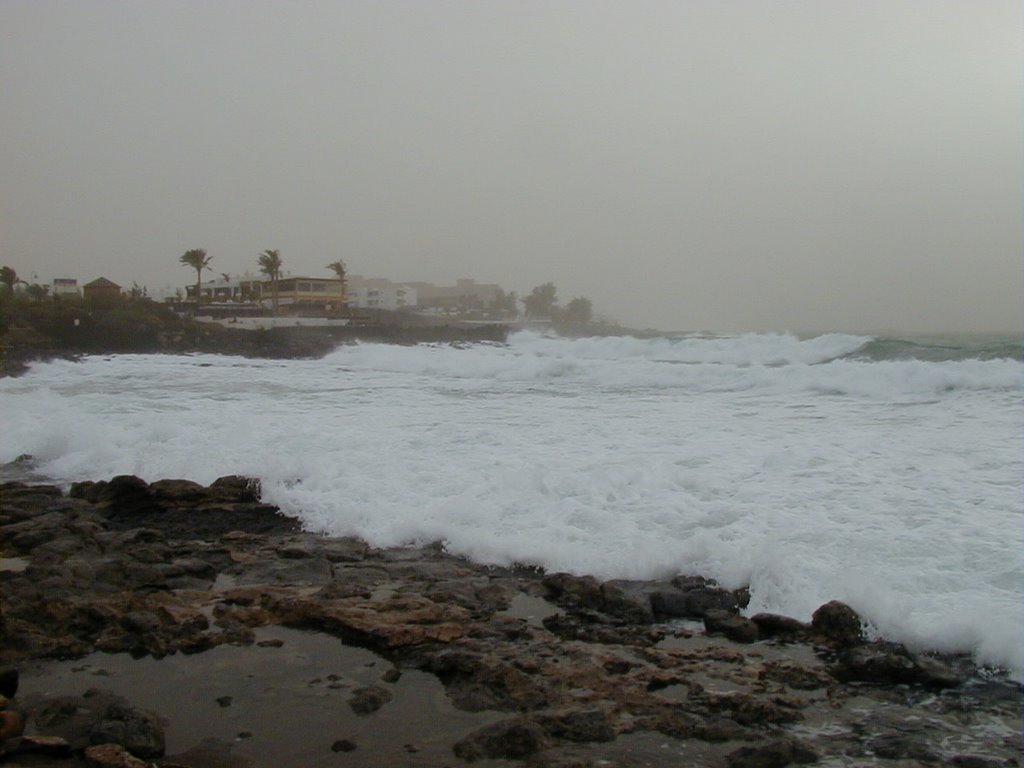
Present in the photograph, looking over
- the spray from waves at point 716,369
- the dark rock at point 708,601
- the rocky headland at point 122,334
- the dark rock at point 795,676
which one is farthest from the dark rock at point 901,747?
the rocky headland at point 122,334

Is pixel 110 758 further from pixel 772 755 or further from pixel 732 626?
pixel 732 626

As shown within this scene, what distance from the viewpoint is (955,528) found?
689 centimetres

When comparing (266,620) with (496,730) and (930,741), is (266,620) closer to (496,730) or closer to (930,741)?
(496,730)

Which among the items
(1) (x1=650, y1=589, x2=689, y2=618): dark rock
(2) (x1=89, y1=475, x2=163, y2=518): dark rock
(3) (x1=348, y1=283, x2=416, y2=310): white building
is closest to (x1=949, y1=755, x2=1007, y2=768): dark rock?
(1) (x1=650, y1=589, x2=689, y2=618): dark rock

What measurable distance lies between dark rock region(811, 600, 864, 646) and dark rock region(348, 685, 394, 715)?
292cm

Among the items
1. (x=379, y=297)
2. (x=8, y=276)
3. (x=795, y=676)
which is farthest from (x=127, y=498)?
(x=379, y=297)

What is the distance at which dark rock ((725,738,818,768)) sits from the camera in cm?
383

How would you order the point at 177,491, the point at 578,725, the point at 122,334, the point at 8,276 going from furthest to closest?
1. the point at 8,276
2. the point at 122,334
3. the point at 177,491
4. the point at 578,725

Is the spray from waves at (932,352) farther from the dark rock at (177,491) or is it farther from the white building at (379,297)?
the white building at (379,297)

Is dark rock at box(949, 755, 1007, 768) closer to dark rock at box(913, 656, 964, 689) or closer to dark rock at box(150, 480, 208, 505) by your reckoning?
dark rock at box(913, 656, 964, 689)

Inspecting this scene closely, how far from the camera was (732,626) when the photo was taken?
18.1ft

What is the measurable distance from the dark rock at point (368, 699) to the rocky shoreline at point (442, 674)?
0.01 metres

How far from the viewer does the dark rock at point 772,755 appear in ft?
12.6

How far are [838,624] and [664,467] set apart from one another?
4104mm
